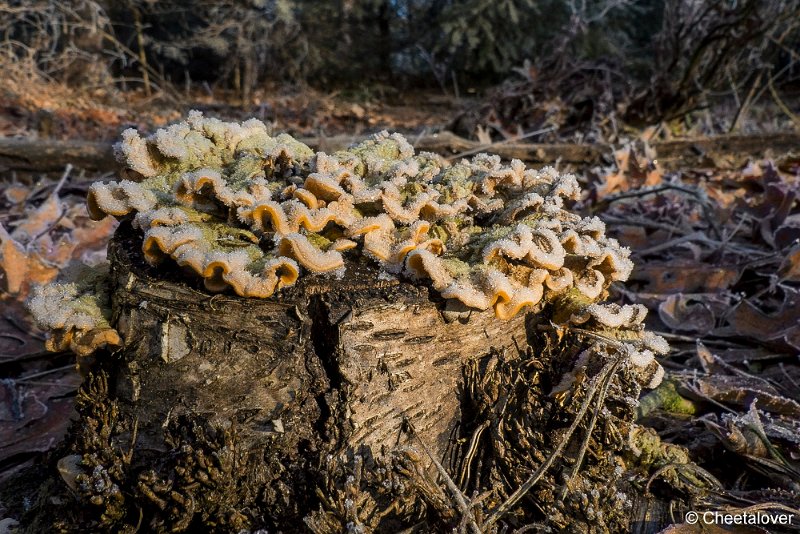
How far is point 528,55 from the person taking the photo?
11859mm

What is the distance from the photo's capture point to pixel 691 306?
8.61 ft

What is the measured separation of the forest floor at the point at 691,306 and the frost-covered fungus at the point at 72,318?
0.73 metres

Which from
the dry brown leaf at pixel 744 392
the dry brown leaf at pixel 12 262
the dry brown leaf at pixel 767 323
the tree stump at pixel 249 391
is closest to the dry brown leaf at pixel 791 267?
the dry brown leaf at pixel 767 323

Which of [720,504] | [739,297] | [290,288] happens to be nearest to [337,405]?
[290,288]

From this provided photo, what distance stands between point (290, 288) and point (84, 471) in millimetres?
646

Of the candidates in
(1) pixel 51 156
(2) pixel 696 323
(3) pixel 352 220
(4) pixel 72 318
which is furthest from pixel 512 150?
(4) pixel 72 318

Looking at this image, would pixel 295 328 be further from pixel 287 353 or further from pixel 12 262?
pixel 12 262

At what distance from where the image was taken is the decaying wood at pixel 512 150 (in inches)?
187

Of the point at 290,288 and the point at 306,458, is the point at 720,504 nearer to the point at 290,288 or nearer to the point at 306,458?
the point at 306,458

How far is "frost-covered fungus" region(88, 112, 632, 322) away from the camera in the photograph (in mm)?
1358

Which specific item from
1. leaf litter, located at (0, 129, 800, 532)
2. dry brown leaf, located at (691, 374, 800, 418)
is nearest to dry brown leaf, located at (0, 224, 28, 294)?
leaf litter, located at (0, 129, 800, 532)

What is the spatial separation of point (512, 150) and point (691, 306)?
111 inches

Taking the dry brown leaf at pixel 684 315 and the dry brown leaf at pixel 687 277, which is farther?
the dry brown leaf at pixel 687 277

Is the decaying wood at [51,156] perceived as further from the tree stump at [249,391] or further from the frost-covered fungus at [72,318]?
the tree stump at [249,391]
